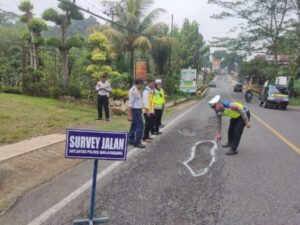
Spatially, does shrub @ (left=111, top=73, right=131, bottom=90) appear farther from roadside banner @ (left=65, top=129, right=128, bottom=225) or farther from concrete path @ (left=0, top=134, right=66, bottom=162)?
roadside banner @ (left=65, top=129, right=128, bottom=225)

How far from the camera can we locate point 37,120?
1224 centimetres

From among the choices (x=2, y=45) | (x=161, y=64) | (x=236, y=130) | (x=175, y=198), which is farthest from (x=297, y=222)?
(x=2, y=45)

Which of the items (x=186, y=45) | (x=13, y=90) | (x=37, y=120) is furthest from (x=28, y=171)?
(x=186, y=45)

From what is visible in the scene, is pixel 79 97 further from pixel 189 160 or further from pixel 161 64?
pixel 161 64

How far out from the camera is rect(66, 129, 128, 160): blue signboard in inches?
171

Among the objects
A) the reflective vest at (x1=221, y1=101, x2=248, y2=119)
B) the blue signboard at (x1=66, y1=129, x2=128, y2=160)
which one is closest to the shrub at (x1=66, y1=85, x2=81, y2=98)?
the reflective vest at (x1=221, y1=101, x2=248, y2=119)

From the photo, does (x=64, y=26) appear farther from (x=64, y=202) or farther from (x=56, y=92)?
(x=64, y=202)

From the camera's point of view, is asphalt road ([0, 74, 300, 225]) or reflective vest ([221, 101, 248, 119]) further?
reflective vest ([221, 101, 248, 119])

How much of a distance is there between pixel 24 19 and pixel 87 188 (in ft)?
57.0

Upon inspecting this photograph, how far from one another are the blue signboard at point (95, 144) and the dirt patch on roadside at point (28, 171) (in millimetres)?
1266

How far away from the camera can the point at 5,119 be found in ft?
38.0

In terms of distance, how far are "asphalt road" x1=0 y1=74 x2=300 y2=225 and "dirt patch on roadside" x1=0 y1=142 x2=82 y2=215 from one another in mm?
172

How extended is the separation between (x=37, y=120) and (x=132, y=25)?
16335mm

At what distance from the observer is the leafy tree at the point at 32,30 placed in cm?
1956
